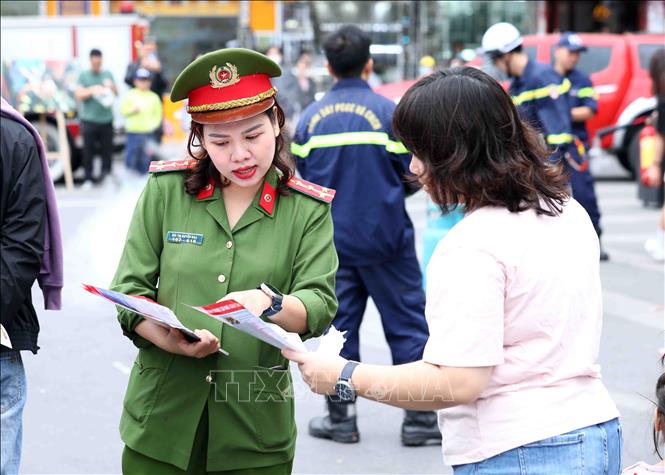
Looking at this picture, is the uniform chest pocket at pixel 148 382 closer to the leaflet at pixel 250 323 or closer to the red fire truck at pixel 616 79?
the leaflet at pixel 250 323

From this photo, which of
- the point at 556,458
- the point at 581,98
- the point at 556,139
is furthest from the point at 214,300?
the point at 581,98

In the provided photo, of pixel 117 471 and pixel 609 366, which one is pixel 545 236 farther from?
pixel 609 366

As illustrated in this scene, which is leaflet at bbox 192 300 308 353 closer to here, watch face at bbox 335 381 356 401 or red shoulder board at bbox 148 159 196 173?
watch face at bbox 335 381 356 401

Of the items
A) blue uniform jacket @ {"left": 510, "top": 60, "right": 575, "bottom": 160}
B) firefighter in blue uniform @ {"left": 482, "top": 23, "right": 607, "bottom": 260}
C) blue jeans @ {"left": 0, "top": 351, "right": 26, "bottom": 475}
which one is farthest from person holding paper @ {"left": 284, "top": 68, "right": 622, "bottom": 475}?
blue uniform jacket @ {"left": 510, "top": 60, "right": 575, "bottom": 160}

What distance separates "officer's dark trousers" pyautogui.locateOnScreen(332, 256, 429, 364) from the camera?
4.97 m

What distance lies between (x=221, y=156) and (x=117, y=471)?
242cm

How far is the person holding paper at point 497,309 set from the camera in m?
2.19

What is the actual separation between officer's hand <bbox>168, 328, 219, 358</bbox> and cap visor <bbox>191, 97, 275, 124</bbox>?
56 cm

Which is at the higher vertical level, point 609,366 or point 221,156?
point 221,156

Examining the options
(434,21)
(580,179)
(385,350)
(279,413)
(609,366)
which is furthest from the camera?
(434,21)

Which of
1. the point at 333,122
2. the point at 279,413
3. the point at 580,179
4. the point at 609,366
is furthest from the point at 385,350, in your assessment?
the point at 279,413

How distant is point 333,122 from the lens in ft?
16.3

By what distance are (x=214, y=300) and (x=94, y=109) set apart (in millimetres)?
12112

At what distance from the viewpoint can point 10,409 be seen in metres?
2.69
